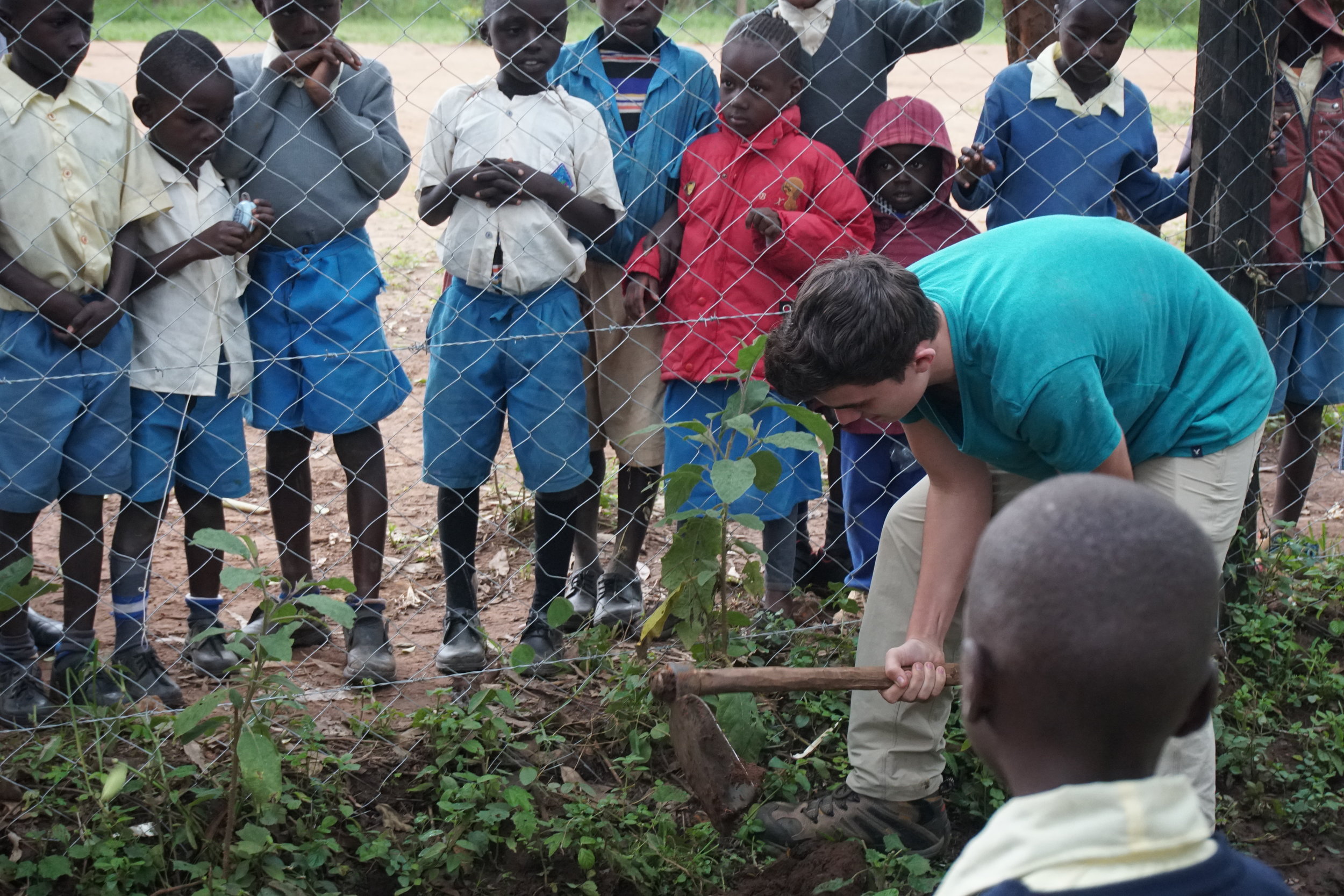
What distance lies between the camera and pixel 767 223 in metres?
3.00

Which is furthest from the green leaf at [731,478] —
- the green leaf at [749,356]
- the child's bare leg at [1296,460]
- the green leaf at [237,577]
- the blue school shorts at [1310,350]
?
the child's bare leg at [1296,460]

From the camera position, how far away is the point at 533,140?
2986mm

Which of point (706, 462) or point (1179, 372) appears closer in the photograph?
point (1179, 372)

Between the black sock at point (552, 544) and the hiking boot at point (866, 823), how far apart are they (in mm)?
873

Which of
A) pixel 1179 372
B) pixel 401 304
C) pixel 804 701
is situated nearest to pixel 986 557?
pixel 1179 372

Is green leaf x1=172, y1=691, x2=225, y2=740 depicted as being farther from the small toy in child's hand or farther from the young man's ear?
the young man's ear

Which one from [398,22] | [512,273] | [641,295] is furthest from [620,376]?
[398,22]

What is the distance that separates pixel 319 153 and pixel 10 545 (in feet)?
3.82

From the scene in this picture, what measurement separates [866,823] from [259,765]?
1251mm

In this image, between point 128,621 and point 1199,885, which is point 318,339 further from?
point 1199,885

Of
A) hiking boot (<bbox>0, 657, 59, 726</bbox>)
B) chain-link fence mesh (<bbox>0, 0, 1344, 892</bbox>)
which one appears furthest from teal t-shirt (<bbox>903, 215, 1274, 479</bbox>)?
hiking boot (<bbox>0, 657, 59, 726</bbox>)

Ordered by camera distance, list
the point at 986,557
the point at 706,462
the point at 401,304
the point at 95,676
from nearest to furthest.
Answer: the point at 986,557, the point at 95,676, the point at 706,462, the point at 401,304

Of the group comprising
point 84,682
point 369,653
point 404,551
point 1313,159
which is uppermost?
point 1313,159

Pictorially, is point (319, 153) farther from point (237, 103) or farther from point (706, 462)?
point (706, 462)
